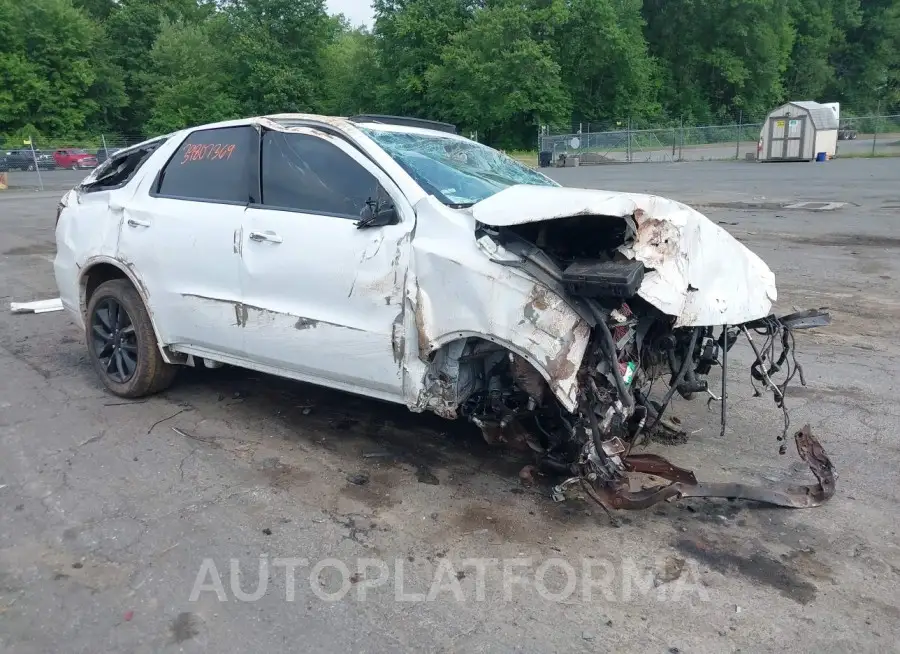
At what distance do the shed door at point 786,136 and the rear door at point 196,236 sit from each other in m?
30.7

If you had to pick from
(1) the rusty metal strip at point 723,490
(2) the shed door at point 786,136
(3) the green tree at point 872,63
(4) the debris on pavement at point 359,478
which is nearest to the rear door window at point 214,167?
(4) the debris on pavement at point 359,478

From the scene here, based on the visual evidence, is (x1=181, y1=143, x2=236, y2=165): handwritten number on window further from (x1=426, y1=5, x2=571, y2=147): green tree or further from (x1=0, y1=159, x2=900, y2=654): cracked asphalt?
(x1=426, y1=5, x2=571, y2=147): green tree

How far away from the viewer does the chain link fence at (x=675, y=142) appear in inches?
1484

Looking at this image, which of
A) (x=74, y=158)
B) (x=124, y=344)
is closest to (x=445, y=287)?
(x=124, y=344)

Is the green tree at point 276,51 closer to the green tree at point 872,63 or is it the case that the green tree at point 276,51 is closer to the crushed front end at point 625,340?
the green tree at point 872,63

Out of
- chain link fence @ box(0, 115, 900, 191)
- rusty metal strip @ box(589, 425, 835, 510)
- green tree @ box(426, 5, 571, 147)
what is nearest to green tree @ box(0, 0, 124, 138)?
chain link fence @ box(0, 115, 900, 191)

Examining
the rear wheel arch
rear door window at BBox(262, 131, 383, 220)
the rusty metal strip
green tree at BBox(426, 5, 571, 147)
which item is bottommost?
the rusty metal strip

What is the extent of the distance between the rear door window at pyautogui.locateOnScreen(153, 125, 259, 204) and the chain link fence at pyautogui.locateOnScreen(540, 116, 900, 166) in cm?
3491

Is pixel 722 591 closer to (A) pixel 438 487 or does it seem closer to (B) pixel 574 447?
(B) pixel 574 447

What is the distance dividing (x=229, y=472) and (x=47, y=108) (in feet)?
184

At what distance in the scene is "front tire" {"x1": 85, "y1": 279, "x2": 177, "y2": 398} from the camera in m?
4.90

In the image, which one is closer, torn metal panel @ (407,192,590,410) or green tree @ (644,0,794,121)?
torn metal panel @ (407,192,590,410)

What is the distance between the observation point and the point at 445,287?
3490mm
